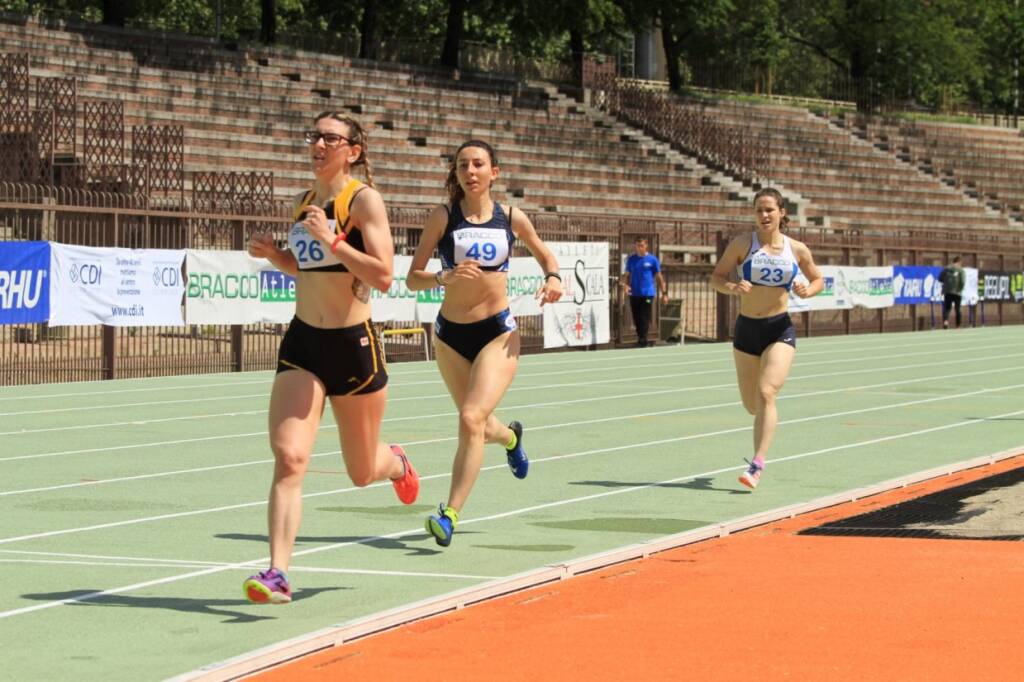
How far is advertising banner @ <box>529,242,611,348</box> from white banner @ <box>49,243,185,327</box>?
348 inches

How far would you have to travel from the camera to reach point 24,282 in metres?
20.4

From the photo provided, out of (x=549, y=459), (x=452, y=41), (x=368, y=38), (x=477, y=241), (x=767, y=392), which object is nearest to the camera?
(x=477, y=241)

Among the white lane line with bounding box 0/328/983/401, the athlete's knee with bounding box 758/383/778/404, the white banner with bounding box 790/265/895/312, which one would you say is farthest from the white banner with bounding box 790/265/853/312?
the athlete's knee with bounding box 758/383/778/404

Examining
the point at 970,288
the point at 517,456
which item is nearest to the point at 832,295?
the point at 970,288

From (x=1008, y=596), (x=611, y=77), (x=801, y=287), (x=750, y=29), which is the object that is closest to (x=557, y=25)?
(x=611, y=77)

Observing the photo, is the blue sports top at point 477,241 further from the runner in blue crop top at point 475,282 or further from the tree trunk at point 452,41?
the tree trunk at point 452,41

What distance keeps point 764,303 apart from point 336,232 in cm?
558

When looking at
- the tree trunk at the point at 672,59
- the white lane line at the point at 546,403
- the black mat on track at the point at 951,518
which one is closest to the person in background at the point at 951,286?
the white lane line at the point at 546,403

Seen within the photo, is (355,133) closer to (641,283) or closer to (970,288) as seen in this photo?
(641,283)

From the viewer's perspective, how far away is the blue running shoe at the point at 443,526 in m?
8.97

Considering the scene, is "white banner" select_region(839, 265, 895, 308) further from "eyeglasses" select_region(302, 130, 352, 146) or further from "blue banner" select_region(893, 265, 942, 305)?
"eyeglasses" select_region(302, 130, 352, 146)

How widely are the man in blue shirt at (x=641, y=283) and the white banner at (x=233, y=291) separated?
9240 millimetres

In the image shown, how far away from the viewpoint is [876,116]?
67875 mm

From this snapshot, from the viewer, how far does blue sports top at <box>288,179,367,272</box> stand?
7.73 meters
